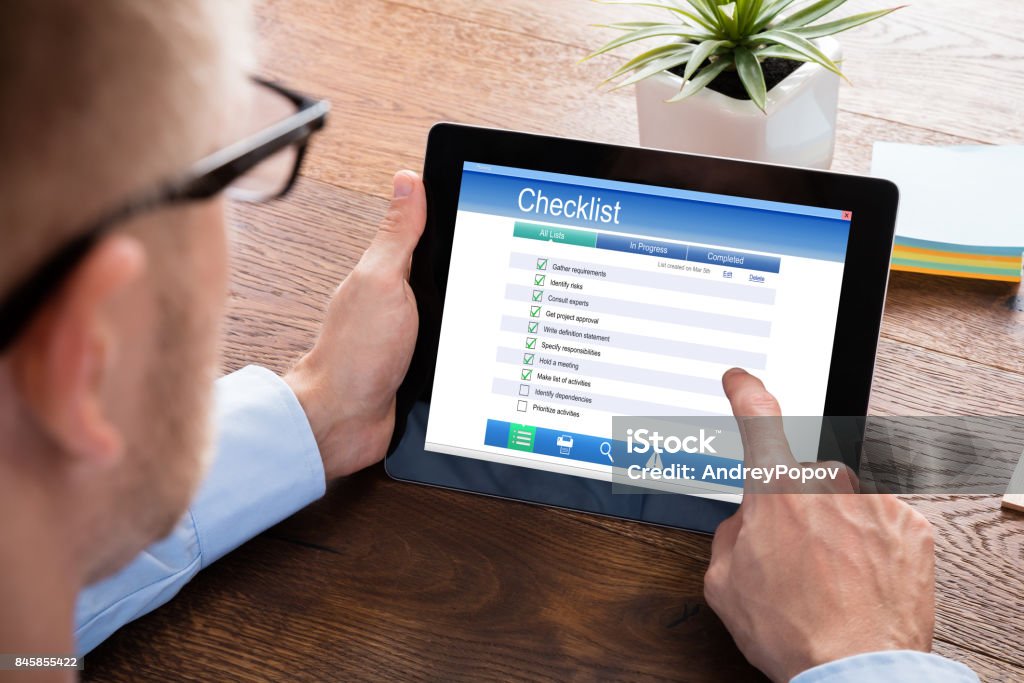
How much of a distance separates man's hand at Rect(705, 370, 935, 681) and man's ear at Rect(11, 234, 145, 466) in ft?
1.83

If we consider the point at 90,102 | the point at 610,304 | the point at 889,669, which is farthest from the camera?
the point at 610,304

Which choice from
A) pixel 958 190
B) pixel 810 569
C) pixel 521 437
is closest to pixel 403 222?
pixel 521 437

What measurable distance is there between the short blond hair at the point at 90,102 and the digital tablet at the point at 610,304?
0.48 meters

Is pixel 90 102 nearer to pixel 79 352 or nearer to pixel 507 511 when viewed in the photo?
pixel 79 352

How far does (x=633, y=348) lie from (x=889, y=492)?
11.5 inches

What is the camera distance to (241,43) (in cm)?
46

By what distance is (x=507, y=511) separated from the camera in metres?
0.92

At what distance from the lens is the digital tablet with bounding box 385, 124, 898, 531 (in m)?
0.84

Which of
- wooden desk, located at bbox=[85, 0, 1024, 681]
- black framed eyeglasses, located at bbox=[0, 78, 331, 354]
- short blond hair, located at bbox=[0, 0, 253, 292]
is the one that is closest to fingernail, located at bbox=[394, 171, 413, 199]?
wooden desk, located at bbox=[85, 0, 1024, 681]

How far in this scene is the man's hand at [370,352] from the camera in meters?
0.93

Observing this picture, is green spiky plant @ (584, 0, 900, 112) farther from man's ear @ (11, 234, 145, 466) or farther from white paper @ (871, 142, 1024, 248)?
man's ear @ (11, 234, 145, 466)

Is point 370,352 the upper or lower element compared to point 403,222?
lower

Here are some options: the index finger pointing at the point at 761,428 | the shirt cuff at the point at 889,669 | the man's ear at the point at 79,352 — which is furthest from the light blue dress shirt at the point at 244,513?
the man's ear at the point at 79,352

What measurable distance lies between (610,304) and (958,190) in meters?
0.50
